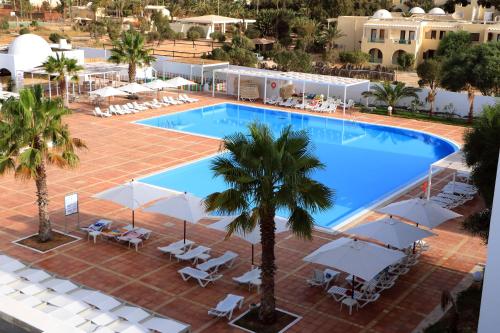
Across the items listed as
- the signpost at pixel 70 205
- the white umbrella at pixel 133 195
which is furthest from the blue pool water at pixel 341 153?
the signpost at pixel 70 205

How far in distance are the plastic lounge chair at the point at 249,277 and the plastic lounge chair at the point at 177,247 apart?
6.11 feet

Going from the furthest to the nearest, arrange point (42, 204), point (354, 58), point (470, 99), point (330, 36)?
1. point (330, 36)
2. point (354, 58)
3. point (470, 99)
4. point (42, 204)

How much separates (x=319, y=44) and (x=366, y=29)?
5.34 m

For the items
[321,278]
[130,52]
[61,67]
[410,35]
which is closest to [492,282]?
[321,278]

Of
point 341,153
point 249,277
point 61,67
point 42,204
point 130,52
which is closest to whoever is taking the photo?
point 249,277

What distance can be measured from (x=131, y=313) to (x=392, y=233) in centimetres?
580

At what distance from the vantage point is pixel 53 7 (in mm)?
103375

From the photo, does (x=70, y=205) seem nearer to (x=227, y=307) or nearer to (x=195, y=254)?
(x=195, y=254)

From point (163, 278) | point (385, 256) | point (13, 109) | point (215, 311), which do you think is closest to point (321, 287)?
point (385, 256)

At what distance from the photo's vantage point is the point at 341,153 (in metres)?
25.0

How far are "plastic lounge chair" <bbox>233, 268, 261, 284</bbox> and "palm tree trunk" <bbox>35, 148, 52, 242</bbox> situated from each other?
16.6ft

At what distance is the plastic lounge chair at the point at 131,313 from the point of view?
10188mm

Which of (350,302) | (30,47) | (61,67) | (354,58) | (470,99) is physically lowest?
(350,302)

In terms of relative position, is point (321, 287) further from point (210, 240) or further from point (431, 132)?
point (431, 132)
